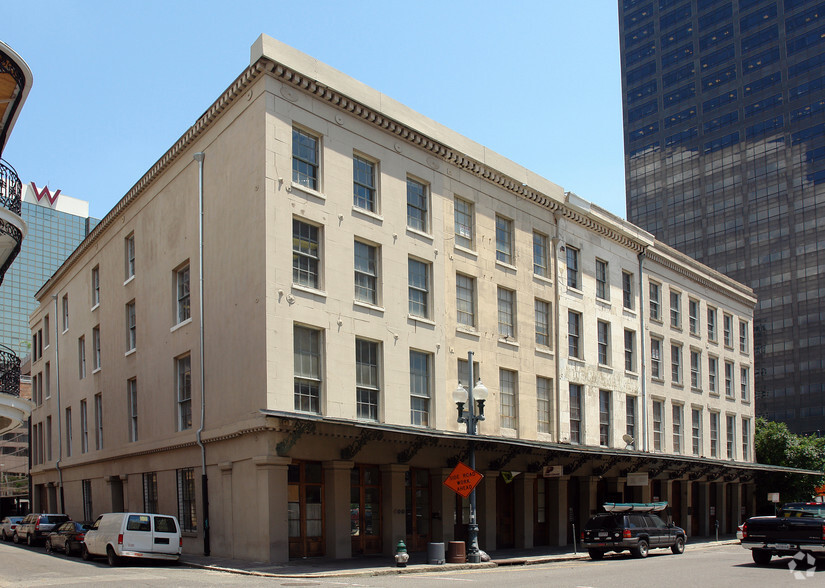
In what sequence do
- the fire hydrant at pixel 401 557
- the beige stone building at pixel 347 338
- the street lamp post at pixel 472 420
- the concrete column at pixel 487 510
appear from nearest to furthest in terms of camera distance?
the fire hydrant at pixel 401 557
the street lamp post at pixel 472 420
the beige stone building at pixel 347 338
the concrete column at pixel 487 510

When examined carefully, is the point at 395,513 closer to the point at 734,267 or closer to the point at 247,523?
the point at 247,523

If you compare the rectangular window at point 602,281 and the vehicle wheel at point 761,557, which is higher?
the rectangular window at point 602,281

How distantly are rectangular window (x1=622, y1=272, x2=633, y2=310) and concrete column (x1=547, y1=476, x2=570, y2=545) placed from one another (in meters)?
9.73

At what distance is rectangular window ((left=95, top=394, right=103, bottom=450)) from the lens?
37.8 meters

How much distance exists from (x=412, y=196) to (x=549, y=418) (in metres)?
11.1

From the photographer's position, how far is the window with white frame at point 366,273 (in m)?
27.3

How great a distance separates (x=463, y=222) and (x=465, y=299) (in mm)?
2867

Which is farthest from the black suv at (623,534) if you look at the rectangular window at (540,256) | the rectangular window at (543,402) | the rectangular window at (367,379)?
the rectangular window at (540,256)

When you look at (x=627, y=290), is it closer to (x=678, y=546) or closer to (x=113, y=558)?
(x=678, y=546)

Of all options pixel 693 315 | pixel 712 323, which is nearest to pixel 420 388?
pixel 693 315

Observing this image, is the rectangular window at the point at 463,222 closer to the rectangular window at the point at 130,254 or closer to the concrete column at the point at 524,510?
the concrete column at the point at 524,510

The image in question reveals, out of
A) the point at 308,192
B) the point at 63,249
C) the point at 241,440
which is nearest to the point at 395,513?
the point at 241,440

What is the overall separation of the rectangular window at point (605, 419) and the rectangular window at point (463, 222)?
10.8 meters

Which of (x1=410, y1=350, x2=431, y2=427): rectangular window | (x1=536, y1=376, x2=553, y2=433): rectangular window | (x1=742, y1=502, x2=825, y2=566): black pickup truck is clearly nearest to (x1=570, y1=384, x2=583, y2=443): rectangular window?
(x1=536, y1=376, x2=553, y2=433): rectangular window
